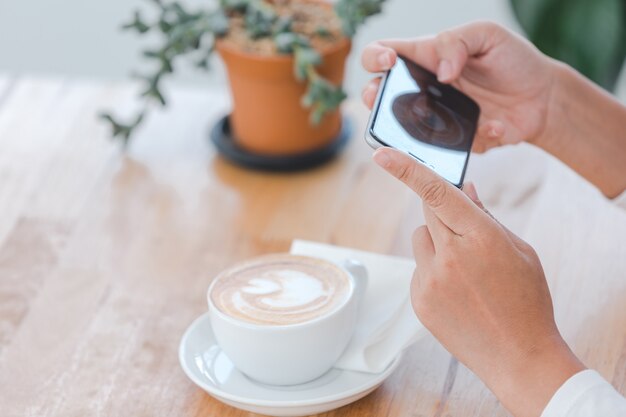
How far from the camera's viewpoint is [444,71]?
Answer: 4.01 feet

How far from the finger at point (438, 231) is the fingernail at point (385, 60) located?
1.01 feet

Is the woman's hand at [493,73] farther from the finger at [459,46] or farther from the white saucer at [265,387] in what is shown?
the white saucer at [265,387]

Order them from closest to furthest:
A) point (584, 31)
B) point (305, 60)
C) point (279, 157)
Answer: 1. point (305, 60)
2. point (279, 157)
3. point (584, 31)

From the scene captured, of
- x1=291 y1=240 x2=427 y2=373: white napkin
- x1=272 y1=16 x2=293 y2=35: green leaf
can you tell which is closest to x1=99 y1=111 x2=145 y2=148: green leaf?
x1=272 y1=16 x2=293 y2=35: green leaf

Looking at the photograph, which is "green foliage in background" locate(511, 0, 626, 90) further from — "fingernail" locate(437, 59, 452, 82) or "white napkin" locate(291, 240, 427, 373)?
"white napkin" locate(291, 240, 427, 373)

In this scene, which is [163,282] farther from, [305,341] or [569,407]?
[569,407]

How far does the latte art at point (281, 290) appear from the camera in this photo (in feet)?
3.04

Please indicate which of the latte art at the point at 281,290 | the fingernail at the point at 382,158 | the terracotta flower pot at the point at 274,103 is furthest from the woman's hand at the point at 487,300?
the terracotta flower pot at the point at 274,103

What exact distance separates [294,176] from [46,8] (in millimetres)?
1636

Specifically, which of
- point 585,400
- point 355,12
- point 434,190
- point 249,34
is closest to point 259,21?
point 249,34

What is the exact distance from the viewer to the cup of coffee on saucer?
0.91 m

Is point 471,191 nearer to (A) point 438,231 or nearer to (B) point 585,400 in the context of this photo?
(A) point 438,231

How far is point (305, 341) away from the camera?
0.91 m

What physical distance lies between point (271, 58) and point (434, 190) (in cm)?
55
